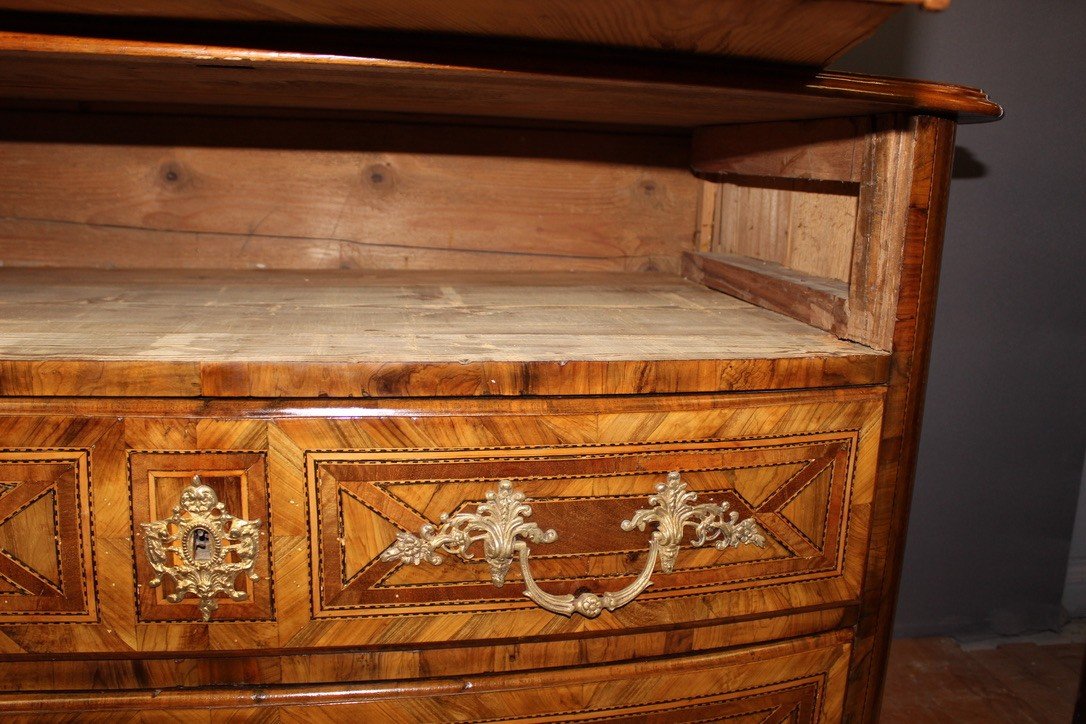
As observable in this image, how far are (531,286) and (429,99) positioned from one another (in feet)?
0.91

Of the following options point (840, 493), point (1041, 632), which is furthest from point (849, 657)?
point (1041, 632)

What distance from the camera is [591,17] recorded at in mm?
663

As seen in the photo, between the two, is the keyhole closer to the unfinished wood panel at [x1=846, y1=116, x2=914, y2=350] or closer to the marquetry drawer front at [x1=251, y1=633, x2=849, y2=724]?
the marquetry drawer front at [x1=251, y1=633, x2=849, y2=724]

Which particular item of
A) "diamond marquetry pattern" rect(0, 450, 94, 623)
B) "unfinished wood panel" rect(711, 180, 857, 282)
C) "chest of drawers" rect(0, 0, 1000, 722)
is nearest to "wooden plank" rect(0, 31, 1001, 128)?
"chest of drawers" rect(0, 0, 1000, 722)

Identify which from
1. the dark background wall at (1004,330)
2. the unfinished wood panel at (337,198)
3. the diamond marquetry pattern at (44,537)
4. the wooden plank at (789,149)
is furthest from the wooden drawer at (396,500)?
the dark background wall at (1004,330)

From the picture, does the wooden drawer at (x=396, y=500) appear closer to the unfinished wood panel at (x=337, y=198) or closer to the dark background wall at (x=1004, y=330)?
the unfinished wood panel at (x=337, y=198)

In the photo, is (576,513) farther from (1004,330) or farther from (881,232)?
(1004,330)

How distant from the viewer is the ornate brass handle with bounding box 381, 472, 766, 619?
28.9 inches

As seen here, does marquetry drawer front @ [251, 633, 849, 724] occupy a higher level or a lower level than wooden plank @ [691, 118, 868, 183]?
lower

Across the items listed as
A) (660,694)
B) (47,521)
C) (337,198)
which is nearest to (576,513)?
(660,694)

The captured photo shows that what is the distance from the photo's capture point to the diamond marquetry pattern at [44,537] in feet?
2.27

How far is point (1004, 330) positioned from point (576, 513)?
3.33ft

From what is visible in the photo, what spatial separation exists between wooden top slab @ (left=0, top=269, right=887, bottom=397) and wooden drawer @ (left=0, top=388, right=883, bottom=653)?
2cm

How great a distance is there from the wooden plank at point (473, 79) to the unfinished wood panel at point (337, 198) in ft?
0.69
